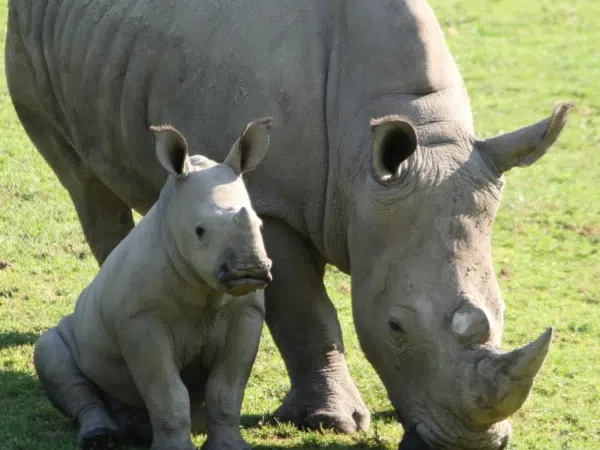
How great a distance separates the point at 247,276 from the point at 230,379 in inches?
39.1

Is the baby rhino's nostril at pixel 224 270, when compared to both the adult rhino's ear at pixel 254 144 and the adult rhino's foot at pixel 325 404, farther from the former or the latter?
the adult rhino's foot at pixel 325 404

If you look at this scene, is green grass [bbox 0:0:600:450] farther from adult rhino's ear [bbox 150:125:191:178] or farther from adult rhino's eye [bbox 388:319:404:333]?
adult rhino's ear [bbox 150:125:191:178]

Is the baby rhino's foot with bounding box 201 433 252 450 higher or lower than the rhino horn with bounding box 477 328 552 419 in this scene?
lower

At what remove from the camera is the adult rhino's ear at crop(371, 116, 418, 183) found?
714cm

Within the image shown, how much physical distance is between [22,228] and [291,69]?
16.0 ft

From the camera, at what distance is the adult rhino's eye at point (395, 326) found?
729 cm

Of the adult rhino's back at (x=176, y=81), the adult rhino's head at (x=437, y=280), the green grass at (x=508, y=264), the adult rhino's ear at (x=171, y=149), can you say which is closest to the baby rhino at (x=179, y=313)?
the adult rhino's ear at (x=171, y=149)

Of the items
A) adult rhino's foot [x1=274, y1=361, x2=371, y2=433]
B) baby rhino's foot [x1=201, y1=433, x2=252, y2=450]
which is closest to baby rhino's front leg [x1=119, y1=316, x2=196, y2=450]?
baby rhino's foot [x1=201, y1=433, x2=252, y2=450]

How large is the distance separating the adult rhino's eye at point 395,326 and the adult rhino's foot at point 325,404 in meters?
1.18

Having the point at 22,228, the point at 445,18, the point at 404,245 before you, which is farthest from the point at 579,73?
the point at 404,245

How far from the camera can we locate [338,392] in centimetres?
846

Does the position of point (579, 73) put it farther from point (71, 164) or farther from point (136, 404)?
point (136, 404)

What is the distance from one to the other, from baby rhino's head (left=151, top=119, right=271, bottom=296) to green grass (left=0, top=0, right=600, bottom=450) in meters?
1.51

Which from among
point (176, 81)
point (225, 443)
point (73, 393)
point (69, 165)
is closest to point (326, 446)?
point (225, 443)
